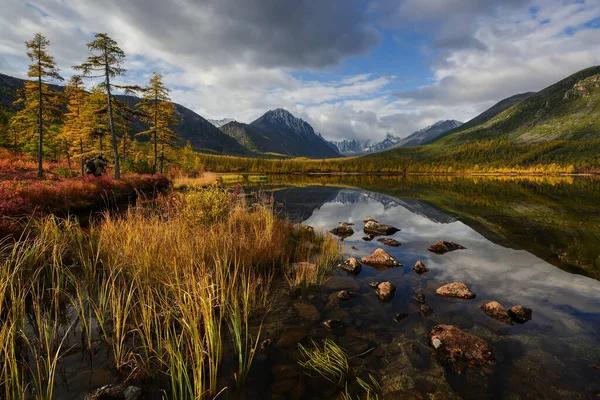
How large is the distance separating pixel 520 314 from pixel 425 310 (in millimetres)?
2351

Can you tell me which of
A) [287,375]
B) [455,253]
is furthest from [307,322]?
[455,253]

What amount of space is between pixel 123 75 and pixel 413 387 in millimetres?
39533

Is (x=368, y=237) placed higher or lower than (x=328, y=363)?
lower

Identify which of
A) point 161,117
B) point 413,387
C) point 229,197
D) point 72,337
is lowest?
point 413,387

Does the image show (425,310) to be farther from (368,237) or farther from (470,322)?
(368,237)

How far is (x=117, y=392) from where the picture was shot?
150 inches

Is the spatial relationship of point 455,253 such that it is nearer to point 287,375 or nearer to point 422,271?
point 422,271

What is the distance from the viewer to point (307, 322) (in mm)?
6230

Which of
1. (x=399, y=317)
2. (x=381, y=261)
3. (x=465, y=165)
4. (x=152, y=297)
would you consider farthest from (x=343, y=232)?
(x=465, y=165)

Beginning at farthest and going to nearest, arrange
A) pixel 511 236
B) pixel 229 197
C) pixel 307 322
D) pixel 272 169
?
pixel 272 169 → pixel 511 236 → pixel 229 197 → pixel 307 322

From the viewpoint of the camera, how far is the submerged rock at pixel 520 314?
21.8 ft

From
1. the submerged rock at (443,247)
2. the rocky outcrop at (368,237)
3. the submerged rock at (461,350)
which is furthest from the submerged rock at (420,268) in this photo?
the rocky outcrop at (368,237)

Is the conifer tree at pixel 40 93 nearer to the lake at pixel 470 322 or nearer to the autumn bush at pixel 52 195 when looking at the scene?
the autumn bush at pixel 52 195

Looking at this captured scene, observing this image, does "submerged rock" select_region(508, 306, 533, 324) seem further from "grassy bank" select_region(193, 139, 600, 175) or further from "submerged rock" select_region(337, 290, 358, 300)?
"grassy bank" select_region(193, 139, 600, 175)
